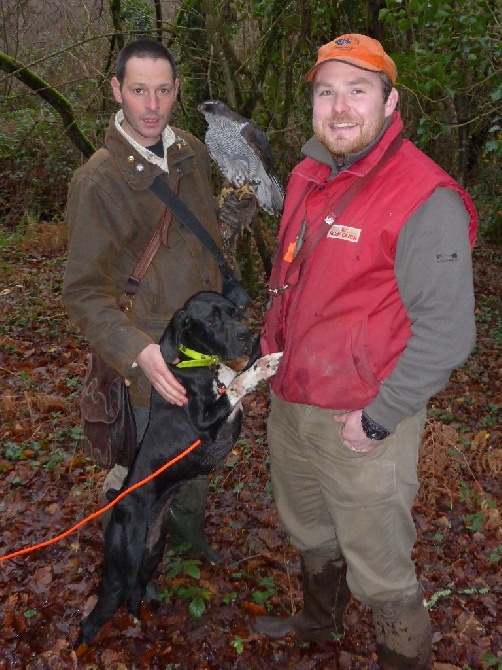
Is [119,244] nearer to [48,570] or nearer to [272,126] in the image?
[48,570]

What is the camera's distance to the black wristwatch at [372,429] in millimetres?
2225

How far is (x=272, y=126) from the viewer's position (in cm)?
808

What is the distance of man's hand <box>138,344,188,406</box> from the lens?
2650 millimetres

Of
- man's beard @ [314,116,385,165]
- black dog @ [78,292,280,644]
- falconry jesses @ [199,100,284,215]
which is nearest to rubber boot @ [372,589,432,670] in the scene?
black dog @ [78,292,280,644]

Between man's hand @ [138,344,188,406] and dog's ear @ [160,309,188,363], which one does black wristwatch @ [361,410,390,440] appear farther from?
dog's ear @ [160,309,188,363]

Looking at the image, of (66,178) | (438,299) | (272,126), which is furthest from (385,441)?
(66,178)

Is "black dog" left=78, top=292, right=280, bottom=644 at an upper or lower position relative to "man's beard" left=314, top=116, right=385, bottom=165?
lower

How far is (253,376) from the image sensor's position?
3021 mm

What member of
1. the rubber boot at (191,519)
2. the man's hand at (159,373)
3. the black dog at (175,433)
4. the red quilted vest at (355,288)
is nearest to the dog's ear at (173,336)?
the black dog at (175,433)

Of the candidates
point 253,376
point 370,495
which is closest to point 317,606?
Answer: point 370,495

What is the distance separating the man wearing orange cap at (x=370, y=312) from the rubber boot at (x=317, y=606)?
0.41 metres

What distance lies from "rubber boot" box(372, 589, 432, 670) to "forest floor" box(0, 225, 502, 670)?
55 centimetres

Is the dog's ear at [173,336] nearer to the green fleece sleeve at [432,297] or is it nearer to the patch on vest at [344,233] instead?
the patch on vest at [344,233]

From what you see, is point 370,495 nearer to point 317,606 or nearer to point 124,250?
point 317,606
